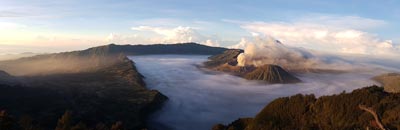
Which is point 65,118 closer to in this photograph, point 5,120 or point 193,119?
point 5,120

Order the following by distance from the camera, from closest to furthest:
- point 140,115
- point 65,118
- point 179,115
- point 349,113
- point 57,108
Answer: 1. point 65,118
2. point 349,113
3. point 57,108
4. point 140,115
5. point 179,115

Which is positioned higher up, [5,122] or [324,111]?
[5,122]

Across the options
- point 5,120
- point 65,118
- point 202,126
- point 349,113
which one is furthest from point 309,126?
point 202,126

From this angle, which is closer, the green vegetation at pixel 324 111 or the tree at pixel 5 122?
the tree at pixel 5 122

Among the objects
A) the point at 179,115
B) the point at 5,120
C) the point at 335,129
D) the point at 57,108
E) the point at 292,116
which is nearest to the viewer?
the point at 5,120

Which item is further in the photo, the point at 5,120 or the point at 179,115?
the point at 179,115

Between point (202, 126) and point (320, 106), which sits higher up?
point (320, 106)

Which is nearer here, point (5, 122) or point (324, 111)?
point (5, 122)

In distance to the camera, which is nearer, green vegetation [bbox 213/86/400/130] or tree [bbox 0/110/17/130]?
tree [bbox 0/110/17/130]
